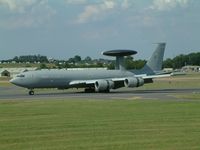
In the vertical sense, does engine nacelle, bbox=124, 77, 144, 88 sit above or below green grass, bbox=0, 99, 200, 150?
above

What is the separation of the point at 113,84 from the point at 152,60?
10.9 m

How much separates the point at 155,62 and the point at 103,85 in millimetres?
13300

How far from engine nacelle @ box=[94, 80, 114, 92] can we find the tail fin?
882 centimetres

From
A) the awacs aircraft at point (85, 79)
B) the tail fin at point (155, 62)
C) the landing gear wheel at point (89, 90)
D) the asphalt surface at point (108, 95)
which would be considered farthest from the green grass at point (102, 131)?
A: the tail fin at point (155, 62)

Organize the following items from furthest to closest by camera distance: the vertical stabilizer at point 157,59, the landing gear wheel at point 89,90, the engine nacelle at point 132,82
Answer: the vertical stabilizer at point 157,59 → the landing gear wheel at point 89,90 → the engine nacelle at point 132,82

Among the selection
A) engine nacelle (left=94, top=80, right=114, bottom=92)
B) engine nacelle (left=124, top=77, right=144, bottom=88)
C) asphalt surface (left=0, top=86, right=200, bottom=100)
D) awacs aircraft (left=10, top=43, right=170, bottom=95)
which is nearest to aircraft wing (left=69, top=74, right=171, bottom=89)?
awacs aircraft (left=10, top=43, right=170, bottom=95)

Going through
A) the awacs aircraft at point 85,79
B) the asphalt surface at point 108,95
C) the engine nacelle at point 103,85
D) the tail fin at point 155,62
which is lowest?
the asphalt surface at point 108,95

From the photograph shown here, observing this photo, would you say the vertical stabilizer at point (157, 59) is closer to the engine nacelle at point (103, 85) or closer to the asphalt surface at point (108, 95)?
the engine nacelle at point (103, 85)

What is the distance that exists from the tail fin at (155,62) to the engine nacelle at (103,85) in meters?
8.82

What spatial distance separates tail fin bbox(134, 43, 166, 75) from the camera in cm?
7150

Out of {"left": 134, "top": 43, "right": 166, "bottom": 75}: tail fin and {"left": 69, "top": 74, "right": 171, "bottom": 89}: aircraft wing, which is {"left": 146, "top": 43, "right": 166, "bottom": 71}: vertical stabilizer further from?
{"left": 69, "top": 74, "right": 171, "bottom": 89}: aircraft wing

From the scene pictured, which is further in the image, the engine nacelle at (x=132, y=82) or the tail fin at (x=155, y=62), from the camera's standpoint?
the tail fin at (x=155, y=62)

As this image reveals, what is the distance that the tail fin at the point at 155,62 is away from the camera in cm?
7150

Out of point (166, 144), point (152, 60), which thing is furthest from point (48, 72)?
point (166, 144)
